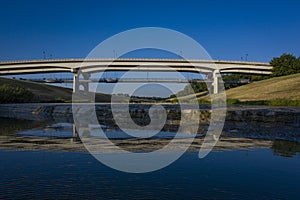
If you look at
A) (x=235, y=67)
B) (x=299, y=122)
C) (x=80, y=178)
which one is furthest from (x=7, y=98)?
(x=235, y=67)

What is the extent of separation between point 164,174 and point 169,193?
1.63 meters

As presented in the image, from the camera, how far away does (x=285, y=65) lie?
95.2m

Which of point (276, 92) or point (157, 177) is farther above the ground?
point (276, 92)

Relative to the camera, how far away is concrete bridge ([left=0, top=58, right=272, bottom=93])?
346 ft

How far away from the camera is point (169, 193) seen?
648 centimetres

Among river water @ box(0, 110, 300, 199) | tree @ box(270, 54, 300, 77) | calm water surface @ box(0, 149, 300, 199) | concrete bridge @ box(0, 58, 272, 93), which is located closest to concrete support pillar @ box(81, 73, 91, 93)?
concrete bridge @ box(0, 58, 272, 93)

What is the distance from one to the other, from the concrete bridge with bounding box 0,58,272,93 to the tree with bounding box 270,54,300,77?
5764 millimetres

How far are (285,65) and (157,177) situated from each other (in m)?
98.2

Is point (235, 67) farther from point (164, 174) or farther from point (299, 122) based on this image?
point (164, 174)

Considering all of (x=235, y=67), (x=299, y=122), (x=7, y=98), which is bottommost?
(x=299, y=122)

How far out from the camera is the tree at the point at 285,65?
3666 inches

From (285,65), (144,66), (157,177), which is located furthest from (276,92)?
(144,66)

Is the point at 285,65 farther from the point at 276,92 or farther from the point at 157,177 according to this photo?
the point at 157,177

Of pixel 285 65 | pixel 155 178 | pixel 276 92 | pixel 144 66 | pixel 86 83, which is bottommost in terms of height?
pixel 155 178
